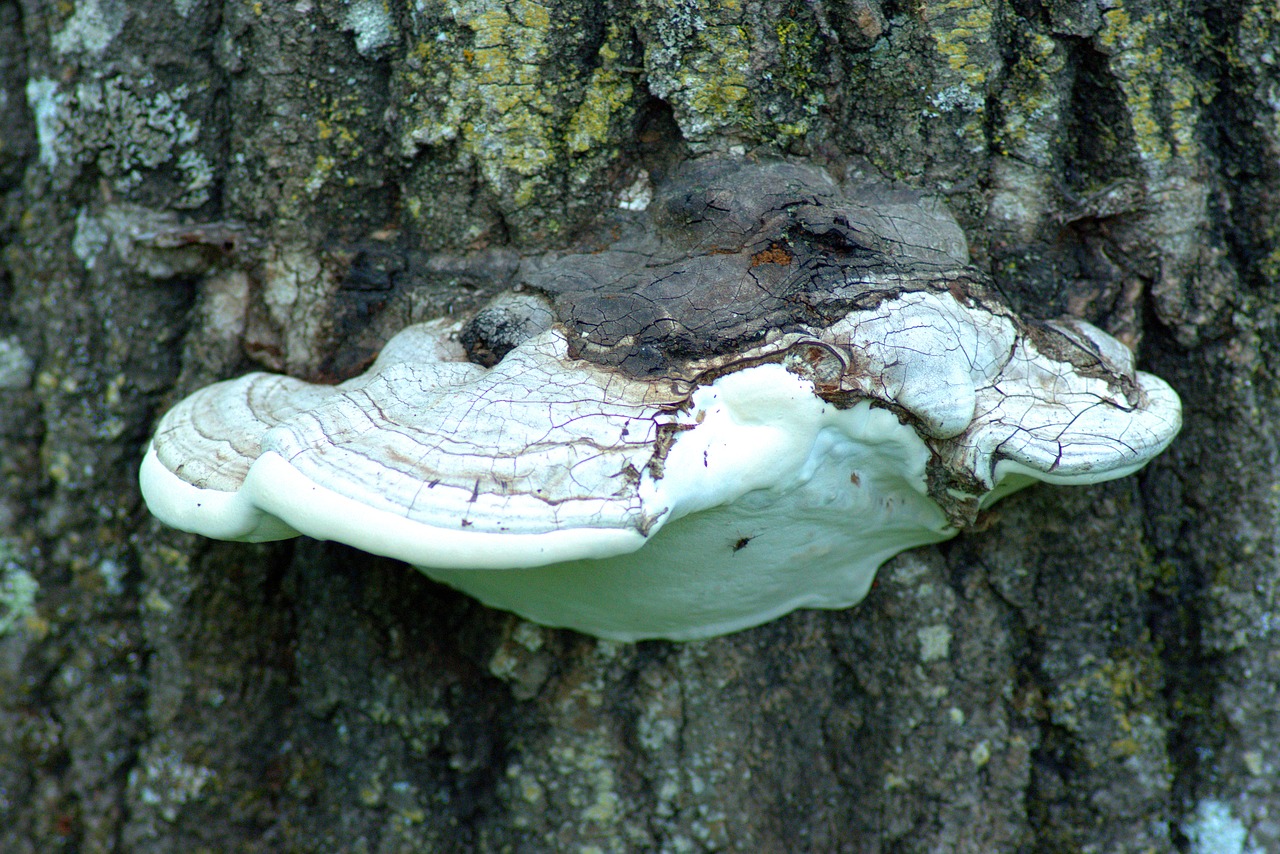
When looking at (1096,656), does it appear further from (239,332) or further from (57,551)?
(57,551)

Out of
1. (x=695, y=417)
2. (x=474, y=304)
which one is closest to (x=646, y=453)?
(x=695, y=417)

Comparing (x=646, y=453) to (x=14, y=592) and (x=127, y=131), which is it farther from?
(x=14, y=592)

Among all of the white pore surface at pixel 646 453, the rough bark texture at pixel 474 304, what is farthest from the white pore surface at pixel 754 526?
the rough bark texture at pixel 474 304

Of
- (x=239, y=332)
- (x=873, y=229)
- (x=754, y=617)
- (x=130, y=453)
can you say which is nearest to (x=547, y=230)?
(x=873, y=229)

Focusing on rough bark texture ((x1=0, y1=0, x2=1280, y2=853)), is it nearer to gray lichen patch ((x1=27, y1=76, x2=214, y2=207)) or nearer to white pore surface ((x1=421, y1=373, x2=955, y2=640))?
gray lichen patch ((x1=27, y1=76, x2=214, y2=207))

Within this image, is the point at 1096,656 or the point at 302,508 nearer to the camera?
the point at 302,508

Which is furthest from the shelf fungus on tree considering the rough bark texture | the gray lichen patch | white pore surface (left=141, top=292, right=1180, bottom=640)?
the gray lichen patch
